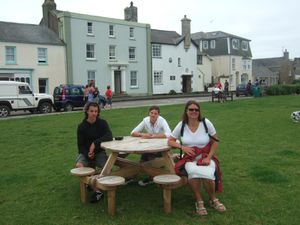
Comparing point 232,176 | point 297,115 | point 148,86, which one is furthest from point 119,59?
point 232,176

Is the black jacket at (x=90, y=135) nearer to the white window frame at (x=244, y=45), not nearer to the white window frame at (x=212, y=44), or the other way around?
the white window frame at (x=212, y=44)

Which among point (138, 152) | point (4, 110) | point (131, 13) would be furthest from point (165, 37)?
point (138, 152)

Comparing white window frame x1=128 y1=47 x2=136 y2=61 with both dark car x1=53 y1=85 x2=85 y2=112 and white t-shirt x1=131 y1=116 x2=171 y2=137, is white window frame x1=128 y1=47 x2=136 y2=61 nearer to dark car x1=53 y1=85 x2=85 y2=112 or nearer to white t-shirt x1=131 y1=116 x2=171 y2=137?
dark car x1=53 y1=85 x2=85 y2=112

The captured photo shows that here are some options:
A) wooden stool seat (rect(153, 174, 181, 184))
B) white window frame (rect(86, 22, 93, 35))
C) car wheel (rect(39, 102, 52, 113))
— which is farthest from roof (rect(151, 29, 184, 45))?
wooden stool seat (rect(153, 174, 181, 184))

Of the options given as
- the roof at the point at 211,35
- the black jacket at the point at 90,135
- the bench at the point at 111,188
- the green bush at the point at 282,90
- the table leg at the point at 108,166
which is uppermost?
the roof at the point at 211,35

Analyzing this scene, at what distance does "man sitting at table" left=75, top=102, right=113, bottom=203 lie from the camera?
20.5 ft

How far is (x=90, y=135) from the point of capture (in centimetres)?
630

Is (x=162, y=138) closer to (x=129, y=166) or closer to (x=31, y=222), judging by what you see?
(x=129, y=166)

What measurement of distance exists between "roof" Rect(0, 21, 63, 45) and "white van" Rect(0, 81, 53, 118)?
1331cm

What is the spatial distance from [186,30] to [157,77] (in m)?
8.78

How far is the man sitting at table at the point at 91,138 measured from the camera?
6.23 metres

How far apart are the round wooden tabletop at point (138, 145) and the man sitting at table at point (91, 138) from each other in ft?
0.56

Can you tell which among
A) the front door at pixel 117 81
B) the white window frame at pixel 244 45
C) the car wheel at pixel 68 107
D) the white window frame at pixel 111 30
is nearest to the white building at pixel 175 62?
the front door at pixel 117 81

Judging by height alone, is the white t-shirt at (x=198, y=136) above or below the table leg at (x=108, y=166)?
above
